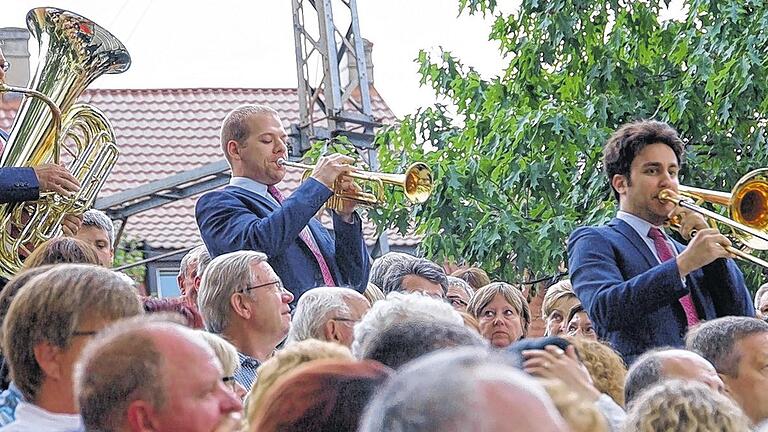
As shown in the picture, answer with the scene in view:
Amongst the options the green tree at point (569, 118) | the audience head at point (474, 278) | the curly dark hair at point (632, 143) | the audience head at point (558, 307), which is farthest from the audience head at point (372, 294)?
the green tree at point (569, 118)

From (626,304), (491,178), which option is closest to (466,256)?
(491,178)

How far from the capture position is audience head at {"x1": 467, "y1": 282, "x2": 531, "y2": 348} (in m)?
7.16

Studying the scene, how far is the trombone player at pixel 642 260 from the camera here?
541cm

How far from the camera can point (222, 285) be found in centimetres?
548

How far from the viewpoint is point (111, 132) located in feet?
22.8

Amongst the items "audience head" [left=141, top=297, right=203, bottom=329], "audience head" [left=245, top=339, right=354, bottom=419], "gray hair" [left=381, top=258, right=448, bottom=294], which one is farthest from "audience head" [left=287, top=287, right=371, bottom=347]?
"gray hair" [left=381, top=258, right=448, bottom=294]

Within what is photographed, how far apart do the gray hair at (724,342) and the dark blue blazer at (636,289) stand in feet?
0.76

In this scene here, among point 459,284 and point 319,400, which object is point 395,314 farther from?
point 459,284

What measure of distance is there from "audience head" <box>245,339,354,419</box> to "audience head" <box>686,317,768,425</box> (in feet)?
5.82

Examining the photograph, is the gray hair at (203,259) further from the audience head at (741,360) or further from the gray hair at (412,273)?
the audience head at (741,360)

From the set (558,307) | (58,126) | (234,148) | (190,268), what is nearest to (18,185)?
(58,126)

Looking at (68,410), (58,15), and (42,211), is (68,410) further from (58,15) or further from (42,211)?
(58,15)

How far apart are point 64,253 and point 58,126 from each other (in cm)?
135

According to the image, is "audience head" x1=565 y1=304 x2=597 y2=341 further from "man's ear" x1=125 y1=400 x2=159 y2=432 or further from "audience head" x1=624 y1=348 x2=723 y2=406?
"man's ear" x1=125 y1=400 x2=159 y2=432
